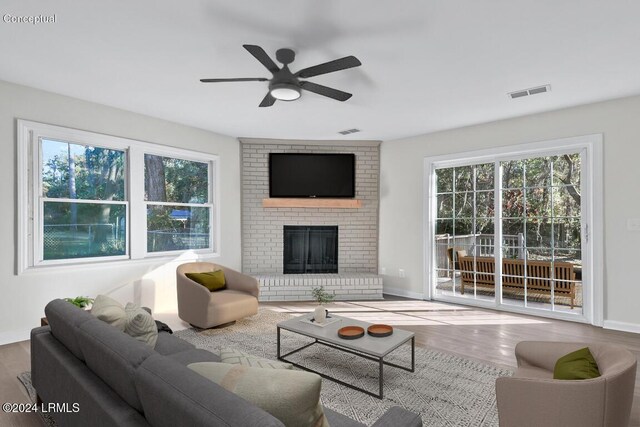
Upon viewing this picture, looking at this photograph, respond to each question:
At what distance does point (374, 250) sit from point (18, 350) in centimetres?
476

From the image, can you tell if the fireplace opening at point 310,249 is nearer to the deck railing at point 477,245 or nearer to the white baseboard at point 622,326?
the deck railing at point 477,245

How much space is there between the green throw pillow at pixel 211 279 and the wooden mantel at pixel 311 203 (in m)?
1.63

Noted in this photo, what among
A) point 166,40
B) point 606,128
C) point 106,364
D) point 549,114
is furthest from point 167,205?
point 606,128

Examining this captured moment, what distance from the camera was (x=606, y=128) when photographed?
3969mm

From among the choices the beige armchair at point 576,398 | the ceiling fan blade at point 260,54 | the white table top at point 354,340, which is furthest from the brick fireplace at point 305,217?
the beige armchair at point 576,398

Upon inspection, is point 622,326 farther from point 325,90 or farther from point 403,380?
point 325,90

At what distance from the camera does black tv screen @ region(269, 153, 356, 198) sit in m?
5.81

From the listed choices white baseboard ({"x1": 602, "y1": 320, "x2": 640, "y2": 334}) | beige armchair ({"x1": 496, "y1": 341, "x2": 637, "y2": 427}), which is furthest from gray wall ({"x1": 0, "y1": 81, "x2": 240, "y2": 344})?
white baseboard ({"x1": 602, "y1": 320, "x2": 640, "y2": 334})

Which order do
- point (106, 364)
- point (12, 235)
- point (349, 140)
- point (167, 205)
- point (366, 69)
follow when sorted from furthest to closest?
1. point (349, 140)
2. point (167, 205)
3. point (12, 235)
4. point (366, 69)
5. point (106, 364)

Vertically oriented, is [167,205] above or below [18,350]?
above

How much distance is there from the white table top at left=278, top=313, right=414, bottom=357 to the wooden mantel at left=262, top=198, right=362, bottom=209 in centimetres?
283

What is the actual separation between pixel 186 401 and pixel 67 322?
47.9 inches

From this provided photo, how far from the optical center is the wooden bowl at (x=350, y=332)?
103 inches

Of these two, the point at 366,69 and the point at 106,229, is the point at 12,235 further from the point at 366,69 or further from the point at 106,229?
the point at 366,69
